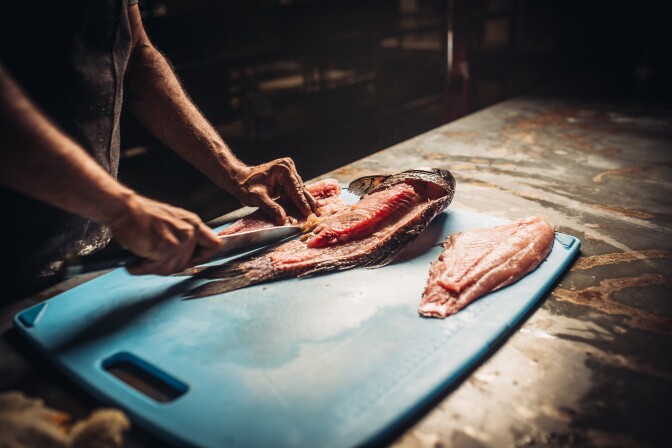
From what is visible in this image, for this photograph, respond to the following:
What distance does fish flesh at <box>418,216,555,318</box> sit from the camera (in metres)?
2.14

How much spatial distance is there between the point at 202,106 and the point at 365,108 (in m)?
3.45

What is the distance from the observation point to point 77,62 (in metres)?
2.36

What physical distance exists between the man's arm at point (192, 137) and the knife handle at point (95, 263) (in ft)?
3.24

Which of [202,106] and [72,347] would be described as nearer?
[72,347]

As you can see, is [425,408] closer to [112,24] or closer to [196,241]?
[196,241]

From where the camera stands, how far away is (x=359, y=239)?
2.64 meters

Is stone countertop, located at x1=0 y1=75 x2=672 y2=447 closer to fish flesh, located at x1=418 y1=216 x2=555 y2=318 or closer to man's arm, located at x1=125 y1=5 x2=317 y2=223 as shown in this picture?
fish flesh, located at x1=418 y1=216 x2=555 y2=318

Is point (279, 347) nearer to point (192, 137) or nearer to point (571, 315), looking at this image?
point (571, 315)

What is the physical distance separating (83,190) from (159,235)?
305mm

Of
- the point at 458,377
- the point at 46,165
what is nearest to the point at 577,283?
the point at 458,377

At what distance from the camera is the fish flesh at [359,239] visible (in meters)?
2.35

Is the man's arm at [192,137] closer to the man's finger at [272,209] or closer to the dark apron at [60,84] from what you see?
the man's finger at [272,209]

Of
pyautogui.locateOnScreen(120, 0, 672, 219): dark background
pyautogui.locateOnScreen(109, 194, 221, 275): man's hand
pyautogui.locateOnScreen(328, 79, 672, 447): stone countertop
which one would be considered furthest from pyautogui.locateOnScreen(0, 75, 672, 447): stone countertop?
pyautogui.locateOnScreen(120, 0, 672, 219): dark background

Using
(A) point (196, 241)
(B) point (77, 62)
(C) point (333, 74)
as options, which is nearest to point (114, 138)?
(B) point (77, 62)
